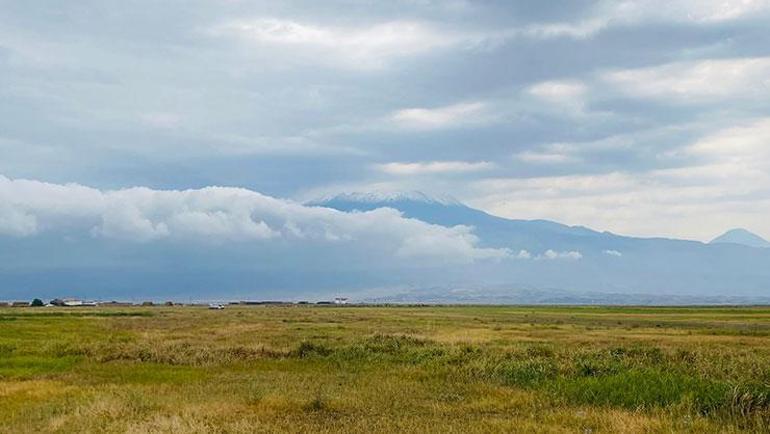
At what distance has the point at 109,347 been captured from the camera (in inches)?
1779

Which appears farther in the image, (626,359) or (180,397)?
(626,359)

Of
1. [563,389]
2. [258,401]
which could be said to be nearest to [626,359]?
[563,389]

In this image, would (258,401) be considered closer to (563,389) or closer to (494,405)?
(494,405)

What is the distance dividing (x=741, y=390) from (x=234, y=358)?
27003mm

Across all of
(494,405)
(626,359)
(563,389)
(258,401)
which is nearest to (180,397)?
(258,401)

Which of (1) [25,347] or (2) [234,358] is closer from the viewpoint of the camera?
(2) [234,358]

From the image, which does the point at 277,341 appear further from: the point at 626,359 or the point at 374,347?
the point at 626,359

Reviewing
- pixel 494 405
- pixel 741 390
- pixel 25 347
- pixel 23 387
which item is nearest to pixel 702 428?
pixel 741 390

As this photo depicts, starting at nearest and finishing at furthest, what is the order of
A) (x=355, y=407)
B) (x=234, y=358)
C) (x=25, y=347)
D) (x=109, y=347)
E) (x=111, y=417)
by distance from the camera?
1. (x=111, y=417)
2. (x=355, y=407)
3. (x=234, y=358)
4. (x=109, y=347)
5. (x=25, y=347)

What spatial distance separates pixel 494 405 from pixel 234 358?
21012 millimetres

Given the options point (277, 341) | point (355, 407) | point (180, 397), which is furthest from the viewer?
point (277, 341)

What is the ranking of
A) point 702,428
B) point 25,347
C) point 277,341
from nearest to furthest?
point 702,428, point 25,347, point 277,341

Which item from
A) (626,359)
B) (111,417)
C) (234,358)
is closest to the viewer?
(111,417)

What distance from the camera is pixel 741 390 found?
22.0 m
